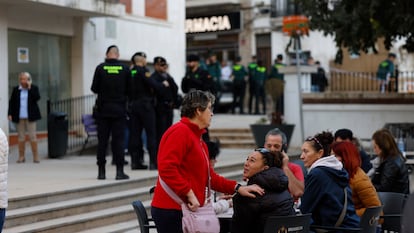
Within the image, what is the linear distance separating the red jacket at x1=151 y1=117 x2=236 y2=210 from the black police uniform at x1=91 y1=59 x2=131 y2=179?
18.4 ft

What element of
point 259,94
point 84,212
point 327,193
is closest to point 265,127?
point 84,212

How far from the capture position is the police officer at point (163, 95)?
1326 centimetres

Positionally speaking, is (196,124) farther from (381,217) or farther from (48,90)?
(48,90)

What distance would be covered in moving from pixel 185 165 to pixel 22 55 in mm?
13314

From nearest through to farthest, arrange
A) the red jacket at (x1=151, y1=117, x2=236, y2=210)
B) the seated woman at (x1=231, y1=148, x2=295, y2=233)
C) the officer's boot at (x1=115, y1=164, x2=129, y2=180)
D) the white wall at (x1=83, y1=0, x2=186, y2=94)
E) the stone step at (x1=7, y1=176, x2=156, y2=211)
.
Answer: the red jacket at (x1=151, y1=117, x2=236, y2=210) < the seated woman at (x1=231, y1=148, x2=295, y2=233) < the stone step at (x1=7, y1=176, x2=156, y2=211) < the officer's boot at (x1=115, y1=164, x2=129, y2=180) < the white wall at (x1=83, y1=0, x2=186, y2=94)

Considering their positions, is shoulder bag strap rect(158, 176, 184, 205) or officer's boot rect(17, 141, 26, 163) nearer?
shoulder bag strap rect(158, 176, 184, 205)

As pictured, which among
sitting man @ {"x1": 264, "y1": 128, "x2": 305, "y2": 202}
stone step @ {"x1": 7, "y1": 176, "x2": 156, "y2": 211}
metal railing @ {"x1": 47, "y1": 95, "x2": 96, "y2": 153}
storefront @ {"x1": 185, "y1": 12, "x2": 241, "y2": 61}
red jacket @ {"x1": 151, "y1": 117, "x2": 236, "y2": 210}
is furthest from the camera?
storefront @ {"x1": 185, "y1": 12, "x2": 241, "y2": 61}

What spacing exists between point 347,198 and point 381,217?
127cm

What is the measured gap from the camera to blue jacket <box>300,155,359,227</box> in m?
7.11

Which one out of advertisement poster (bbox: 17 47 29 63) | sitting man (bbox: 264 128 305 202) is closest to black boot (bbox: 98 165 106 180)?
sitting man (bbox: 264 128 305 202)

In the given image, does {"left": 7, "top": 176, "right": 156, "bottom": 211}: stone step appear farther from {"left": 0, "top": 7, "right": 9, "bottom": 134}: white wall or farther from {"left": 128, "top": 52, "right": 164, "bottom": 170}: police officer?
{"left": 0, "top": 7, "right": 9, "bottom": 134}: white wall

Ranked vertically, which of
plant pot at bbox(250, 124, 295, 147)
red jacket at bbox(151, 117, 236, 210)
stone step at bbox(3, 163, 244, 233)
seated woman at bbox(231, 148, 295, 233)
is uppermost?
red jacket at bbox(151, 117, 236, 210)

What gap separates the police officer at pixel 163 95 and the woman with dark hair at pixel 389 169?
186 inches

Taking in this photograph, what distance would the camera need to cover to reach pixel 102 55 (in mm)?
20703
